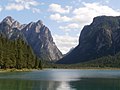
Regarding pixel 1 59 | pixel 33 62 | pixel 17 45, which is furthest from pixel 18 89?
pixel 33 62

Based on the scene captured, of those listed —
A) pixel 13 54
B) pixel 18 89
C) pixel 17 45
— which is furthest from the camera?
pixel 17 45

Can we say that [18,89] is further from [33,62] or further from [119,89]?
[33,62]

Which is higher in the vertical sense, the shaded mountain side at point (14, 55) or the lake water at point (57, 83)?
the shaded mountain side at point (14, 55)

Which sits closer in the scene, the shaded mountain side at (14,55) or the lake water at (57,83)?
the lake water at (57,83)

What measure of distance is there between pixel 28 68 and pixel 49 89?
135m

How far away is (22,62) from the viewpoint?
175625 millimetres

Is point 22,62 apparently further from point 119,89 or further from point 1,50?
point 119,89

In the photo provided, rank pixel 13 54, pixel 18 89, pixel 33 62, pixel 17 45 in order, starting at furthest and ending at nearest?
pixel 33 62 → pixel 17 45 → pixel 13 54 → pixel 18 89

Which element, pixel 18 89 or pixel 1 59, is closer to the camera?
pixel 18 89

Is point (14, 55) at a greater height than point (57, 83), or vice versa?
point (14, 55)

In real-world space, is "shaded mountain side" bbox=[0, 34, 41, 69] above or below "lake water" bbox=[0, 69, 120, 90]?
above

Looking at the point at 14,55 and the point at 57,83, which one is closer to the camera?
the point at 57,83

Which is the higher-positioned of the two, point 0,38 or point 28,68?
point 0,38

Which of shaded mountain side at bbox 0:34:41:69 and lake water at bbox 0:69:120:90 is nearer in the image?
lake water at bbox 0:69:120:90
